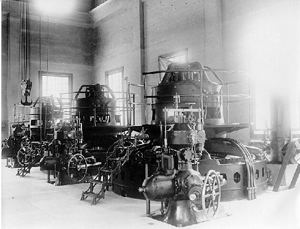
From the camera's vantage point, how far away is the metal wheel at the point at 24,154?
929 centimetres

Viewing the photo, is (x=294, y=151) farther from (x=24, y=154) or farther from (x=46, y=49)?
(x=46, y=49)

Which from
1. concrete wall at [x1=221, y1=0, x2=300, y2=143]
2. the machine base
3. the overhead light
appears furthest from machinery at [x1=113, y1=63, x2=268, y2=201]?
the overhead light

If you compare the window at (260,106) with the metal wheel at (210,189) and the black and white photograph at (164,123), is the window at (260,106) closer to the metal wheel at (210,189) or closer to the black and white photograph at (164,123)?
the black and white photograph at (164,123)

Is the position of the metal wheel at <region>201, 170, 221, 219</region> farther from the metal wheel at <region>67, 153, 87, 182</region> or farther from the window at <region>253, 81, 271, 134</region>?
the window at <region>253, 81, 271, 134</region>

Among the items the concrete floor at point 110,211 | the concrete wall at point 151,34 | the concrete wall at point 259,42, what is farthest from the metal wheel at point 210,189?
the concrete wall at point 151,34

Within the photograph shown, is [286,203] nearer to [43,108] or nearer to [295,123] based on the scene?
[295,123]

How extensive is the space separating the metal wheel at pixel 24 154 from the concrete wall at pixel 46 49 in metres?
4.11

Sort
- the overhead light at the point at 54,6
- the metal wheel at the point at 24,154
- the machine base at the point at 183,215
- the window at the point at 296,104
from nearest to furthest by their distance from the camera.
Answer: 1. the machine base at the point at 183,215
2. the window at the point at 296,104
3. the metal wheel at the point at 24,154
4. the overhead light at the point at 54,6

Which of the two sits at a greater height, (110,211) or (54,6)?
(54,6)

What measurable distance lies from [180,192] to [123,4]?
460 inches

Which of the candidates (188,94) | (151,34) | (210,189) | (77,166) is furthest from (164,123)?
(151,34)

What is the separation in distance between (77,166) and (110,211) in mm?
2078

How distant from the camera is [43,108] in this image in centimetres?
1117

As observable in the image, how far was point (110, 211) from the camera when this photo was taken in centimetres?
495
